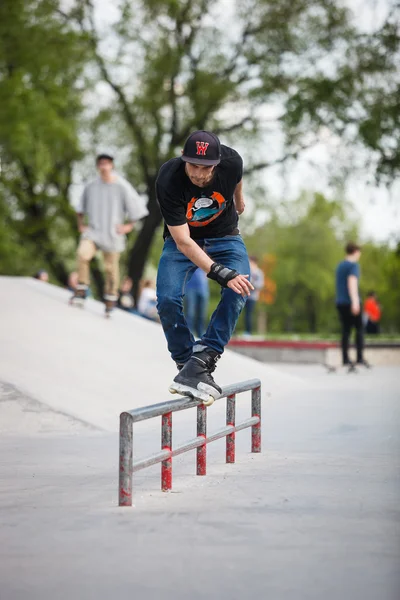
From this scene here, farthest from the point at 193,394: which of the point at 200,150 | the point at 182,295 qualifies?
the point at 200,150

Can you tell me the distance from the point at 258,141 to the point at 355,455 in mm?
22375

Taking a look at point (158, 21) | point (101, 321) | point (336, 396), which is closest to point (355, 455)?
point (336, 396)

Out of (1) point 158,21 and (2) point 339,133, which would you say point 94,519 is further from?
(1) point 158,21

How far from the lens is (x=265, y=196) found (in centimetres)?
2848

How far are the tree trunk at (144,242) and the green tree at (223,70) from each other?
33mm

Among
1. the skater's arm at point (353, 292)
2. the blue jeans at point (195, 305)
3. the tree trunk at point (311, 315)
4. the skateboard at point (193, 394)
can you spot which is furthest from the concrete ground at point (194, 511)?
the tree trunk at point (311, 315)

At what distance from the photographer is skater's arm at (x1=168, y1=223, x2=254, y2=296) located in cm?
536

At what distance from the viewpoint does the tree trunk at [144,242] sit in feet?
89.4

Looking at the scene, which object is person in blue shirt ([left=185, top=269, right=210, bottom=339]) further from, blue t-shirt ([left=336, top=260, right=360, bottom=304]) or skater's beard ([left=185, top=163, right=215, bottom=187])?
skater's beard ([left=185, top=163, right=215, bottom=187])

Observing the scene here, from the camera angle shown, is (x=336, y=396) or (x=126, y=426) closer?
(x=126, y=426)

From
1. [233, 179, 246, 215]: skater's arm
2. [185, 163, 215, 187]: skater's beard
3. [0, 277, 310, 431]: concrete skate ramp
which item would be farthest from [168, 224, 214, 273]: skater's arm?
[0, 277, 310, 431]: concrete skate ramp

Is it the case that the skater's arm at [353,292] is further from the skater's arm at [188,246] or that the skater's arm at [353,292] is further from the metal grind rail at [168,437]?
the skater's arm at [188,246]

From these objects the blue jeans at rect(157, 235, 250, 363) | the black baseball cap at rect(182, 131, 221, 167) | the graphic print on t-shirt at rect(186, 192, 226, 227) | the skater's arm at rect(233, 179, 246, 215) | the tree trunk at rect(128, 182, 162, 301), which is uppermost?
the tree trunk at rect(128, 182, 162, 301)

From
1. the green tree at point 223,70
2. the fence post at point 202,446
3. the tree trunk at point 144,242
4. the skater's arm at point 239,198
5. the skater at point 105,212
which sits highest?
the green tree at point 223,70
